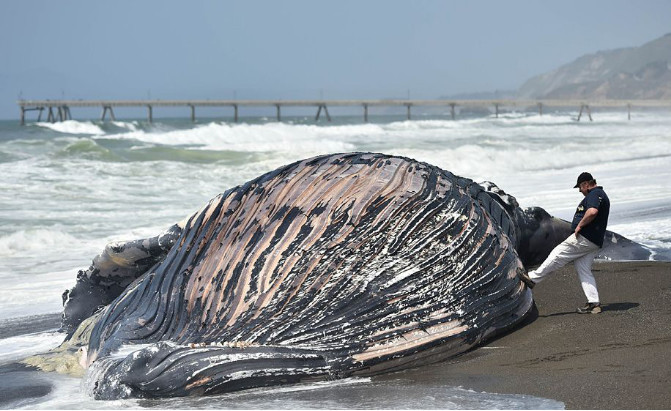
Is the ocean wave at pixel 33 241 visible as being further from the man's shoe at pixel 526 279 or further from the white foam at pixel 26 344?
the man's shoe at pixel 526 279

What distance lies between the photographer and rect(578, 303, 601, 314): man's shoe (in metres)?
6.71

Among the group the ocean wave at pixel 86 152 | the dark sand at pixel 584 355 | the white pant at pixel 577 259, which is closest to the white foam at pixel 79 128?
the ocean wave at pixel 86 152

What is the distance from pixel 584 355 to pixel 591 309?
108 centimetres

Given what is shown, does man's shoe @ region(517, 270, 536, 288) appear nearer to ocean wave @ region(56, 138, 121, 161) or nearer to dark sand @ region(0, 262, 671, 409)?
dark sand @ region(0, 262, 671, 409)

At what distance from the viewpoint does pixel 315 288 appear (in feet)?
19.4

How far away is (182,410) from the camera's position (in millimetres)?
5129

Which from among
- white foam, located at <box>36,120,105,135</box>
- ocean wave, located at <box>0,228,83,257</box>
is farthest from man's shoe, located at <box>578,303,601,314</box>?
white foam, located at <box>36,120,105,135</box>

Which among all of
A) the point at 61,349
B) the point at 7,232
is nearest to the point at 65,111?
the point at 7,232

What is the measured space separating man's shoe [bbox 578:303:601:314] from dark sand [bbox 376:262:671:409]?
4 centimetres

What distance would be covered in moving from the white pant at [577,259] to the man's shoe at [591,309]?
3cm

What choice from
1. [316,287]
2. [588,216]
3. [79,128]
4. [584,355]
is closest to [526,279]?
[588,216]

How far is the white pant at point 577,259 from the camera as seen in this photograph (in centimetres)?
670

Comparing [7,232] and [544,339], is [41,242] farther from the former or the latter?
[544,339]

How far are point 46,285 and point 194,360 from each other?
4.67 metres
